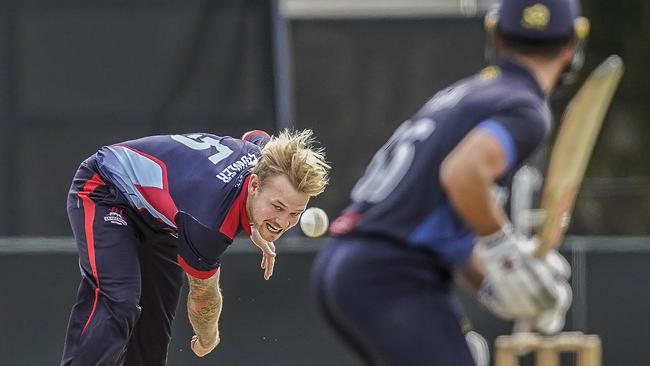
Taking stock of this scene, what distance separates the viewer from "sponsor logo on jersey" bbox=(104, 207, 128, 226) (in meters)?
6.50

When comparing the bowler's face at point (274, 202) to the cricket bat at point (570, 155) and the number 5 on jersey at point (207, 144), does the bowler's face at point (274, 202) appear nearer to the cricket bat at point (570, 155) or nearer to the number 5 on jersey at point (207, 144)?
the number 5 on jersey at point (207, 144)

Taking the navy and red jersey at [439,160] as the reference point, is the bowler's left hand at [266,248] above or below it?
below

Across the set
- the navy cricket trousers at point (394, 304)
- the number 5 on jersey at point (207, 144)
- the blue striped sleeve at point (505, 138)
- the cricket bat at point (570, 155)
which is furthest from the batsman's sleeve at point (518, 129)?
the number 5 on jersey at point (207, 144)

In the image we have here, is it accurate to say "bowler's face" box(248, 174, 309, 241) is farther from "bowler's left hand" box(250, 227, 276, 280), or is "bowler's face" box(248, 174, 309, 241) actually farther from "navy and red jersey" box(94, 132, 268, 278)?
"bowler's left hand" box(250, 227, 276, 280)

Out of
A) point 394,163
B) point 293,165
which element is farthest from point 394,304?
point 293,165

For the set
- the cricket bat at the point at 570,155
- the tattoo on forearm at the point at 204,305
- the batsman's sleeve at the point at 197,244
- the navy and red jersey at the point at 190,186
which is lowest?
the tattoo on forearm at the point at 204,305

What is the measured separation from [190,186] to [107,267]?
496mm

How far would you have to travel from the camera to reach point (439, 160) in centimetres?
416

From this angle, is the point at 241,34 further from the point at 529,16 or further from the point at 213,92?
the point at 529,16

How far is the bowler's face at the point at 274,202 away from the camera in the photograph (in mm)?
6121

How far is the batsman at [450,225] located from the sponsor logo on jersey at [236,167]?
2001 millimetres

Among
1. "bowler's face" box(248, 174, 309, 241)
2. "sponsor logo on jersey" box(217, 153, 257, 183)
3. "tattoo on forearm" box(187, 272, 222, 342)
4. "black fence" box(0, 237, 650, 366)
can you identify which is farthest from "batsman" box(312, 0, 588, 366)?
"black fence" box(0, 237, 650, 366)

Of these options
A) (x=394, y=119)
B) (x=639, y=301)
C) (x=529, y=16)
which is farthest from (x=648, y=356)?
(x=529, y=16)

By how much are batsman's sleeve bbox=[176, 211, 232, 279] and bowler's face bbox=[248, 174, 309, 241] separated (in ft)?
0.60
